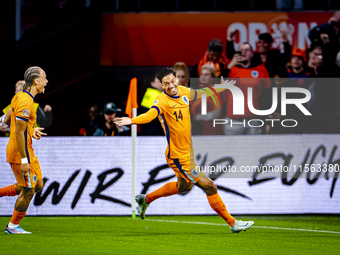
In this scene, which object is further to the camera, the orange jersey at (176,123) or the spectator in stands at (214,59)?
the spectator in stands at (214,59)

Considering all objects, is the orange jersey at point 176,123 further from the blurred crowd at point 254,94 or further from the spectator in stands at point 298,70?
the spectator in stands at point 298,70

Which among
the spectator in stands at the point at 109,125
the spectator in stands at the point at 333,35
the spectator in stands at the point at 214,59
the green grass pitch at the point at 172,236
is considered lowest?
the green grass pitch at the point at 172,236

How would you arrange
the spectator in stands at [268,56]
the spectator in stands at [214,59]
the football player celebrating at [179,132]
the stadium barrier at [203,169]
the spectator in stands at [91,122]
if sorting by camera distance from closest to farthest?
the football player celebrating at [179,132], the stadium barrier at [203,169], the spectator in stands at [91,122], the spectator in stands at [214,59], the spectator in stands at [268,56]

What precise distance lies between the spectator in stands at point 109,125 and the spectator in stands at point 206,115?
1166 millimetres

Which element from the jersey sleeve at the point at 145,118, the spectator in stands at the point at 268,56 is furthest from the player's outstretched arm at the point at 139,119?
the spectator in stands at the point at 268,56

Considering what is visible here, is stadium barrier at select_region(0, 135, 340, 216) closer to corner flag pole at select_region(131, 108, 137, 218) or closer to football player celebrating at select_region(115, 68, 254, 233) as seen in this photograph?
corner flag pole at select_region(131, 108, 137, 218)

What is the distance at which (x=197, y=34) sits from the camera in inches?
465

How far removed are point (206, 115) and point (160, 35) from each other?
125 inches

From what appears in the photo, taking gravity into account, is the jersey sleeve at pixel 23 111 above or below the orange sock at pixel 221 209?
above

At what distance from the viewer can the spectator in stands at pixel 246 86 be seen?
30.3 ft

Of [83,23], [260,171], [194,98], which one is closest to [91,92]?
[83,23]

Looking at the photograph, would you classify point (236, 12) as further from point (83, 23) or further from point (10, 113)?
point (10, 113)

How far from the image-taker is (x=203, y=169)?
8.98 metres

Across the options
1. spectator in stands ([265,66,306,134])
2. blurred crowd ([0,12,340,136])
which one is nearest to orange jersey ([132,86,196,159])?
blurred crowd ([0,12,340,136])
